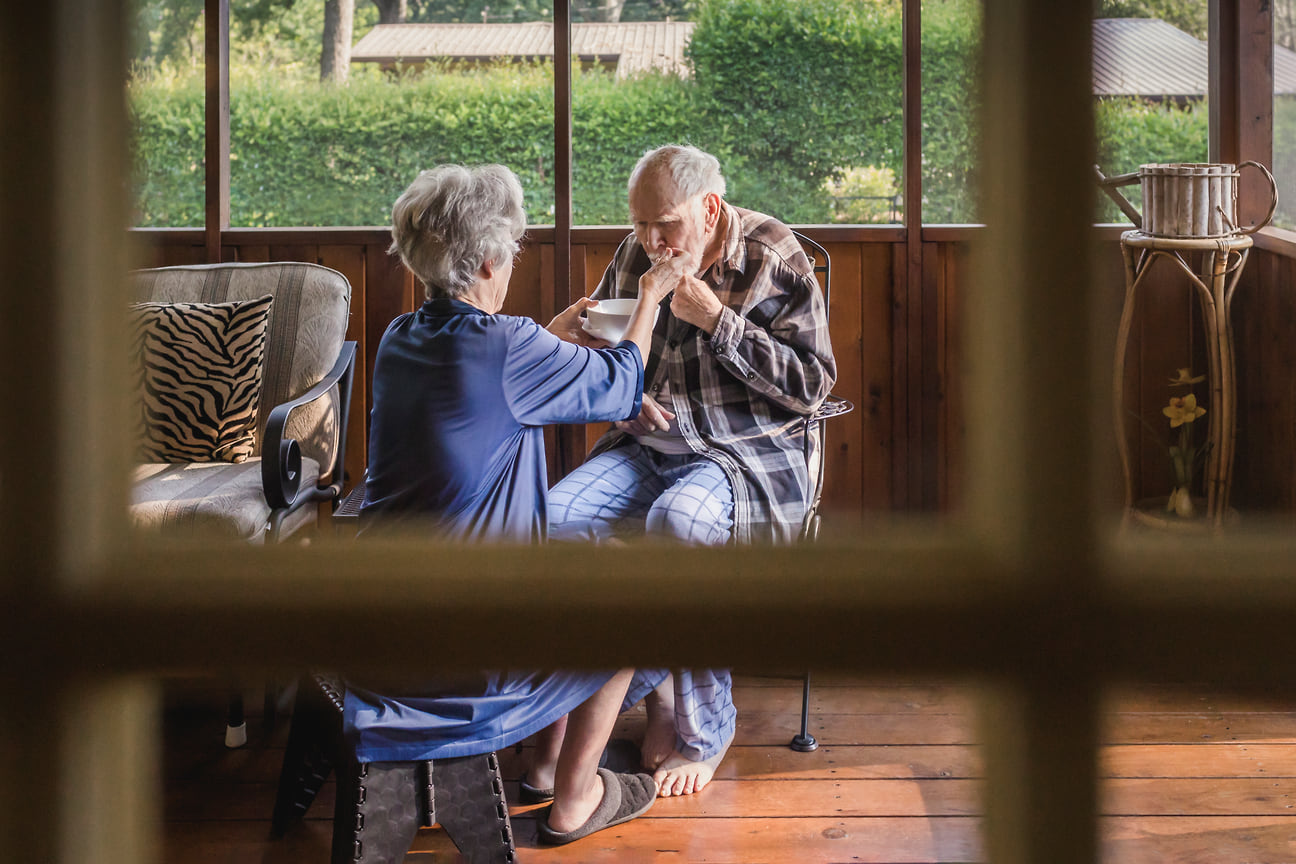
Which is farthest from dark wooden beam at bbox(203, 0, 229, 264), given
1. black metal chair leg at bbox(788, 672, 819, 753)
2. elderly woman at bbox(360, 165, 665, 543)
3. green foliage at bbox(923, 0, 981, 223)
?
black metal chair leg at bbox(788, 672, 819, 753)

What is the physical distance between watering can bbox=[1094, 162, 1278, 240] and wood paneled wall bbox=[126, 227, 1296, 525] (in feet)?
0.96

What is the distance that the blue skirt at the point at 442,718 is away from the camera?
1.66m

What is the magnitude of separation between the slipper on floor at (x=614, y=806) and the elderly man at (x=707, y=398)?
67 millimetres

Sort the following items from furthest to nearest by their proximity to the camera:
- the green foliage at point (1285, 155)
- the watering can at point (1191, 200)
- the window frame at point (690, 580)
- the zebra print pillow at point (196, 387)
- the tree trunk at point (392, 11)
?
1. the tree trunk at point (392, 11)
2. the green foliage at point (1285, 155)
3. the watering can at point (1191, 200)
4. the zebra print pillow at point (196, 387)
5. the window frame at point (690, 580)

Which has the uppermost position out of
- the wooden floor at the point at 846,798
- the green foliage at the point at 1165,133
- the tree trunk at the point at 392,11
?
the tree trunk at the point at 392,11

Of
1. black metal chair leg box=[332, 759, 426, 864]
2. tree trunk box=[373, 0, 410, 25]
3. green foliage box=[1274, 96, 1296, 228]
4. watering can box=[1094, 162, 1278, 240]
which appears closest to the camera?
black metal chair leg box=[332, 759, 426, 864]

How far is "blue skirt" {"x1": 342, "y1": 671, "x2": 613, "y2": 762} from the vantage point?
1.66 metres

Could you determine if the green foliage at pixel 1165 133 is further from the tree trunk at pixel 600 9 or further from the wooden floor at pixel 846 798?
the wooden floor at pixel 846 798

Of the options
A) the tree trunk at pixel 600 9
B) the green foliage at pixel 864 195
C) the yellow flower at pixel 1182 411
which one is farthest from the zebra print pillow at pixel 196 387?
the yellow flower at pixel 1182 411

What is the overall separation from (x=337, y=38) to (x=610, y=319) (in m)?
1.89

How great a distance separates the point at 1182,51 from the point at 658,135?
1.53 meters

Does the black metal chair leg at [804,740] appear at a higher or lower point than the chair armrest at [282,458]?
lower

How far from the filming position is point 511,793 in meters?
2.16

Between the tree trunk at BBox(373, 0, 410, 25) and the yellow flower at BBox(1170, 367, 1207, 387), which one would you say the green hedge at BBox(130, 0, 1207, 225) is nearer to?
the tree trunk at BBox(373, 0, 410, 25)
